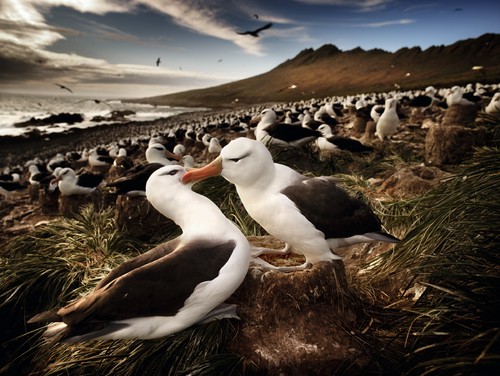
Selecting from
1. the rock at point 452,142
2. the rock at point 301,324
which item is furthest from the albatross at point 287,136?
the rock at point 301,324

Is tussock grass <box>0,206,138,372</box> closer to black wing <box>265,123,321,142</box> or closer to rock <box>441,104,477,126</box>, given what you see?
black wing <box>265,123,321,142</box>

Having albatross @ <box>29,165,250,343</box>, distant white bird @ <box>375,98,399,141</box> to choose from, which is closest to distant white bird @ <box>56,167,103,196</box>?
albatross @ <box>29,165,250,343</box>

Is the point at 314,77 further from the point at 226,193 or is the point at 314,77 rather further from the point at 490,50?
the point at 226,193

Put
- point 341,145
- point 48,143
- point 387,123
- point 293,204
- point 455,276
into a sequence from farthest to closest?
point 48,143, point 387,123, point 341,145, point 293,204, point 455,276

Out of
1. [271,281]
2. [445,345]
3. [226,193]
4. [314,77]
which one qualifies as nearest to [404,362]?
[445,345]

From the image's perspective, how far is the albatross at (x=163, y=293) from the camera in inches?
85.2

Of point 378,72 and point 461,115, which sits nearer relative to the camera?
point 461,115

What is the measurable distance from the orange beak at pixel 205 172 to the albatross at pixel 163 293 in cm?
54

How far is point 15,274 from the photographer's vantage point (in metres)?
4.11

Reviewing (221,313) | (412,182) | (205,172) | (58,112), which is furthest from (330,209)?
(58,112)

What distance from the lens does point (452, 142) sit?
622cm

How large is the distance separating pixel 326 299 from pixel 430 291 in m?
0.73

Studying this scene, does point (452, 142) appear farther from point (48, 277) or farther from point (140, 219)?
point (48, 277)

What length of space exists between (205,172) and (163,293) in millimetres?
1130
